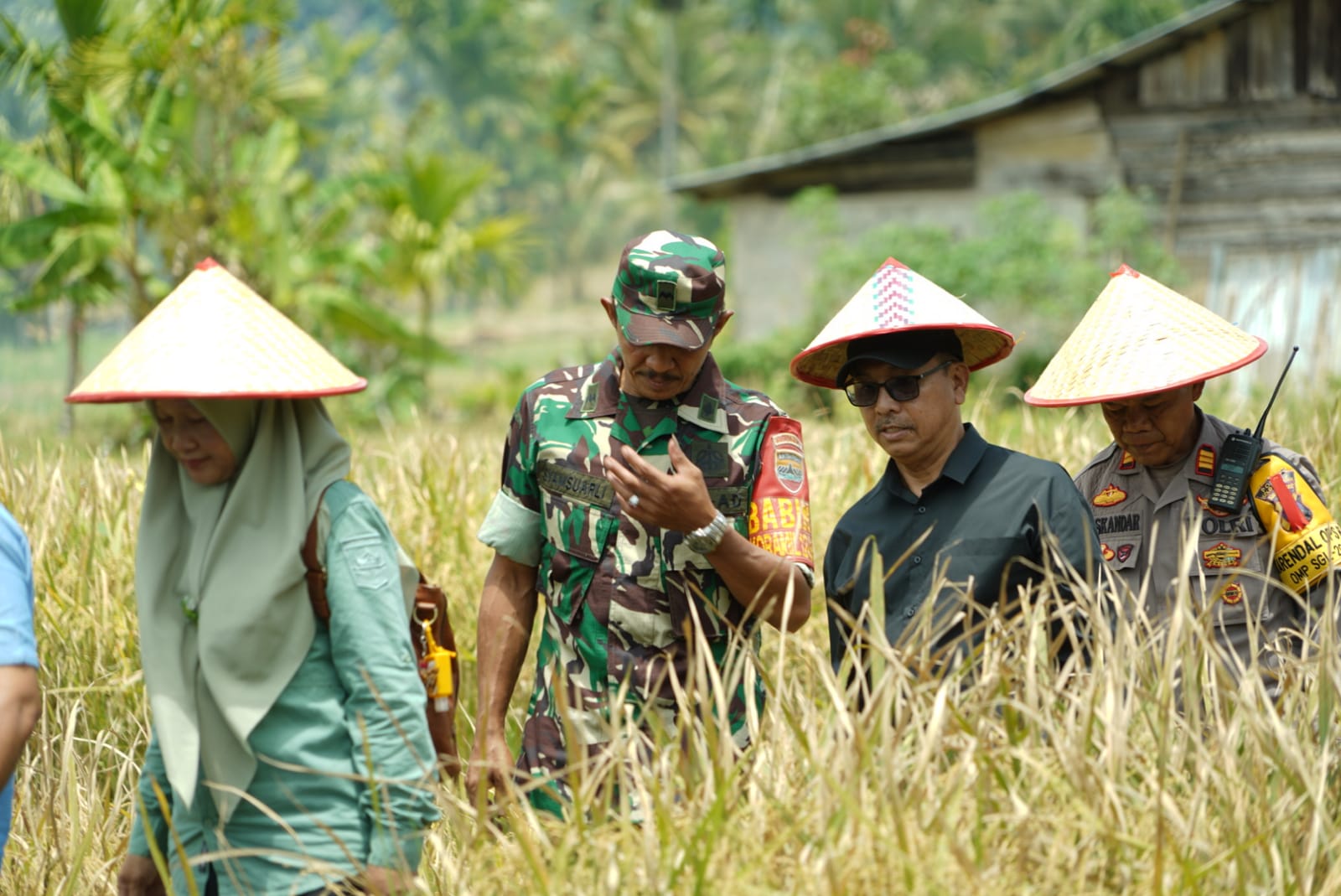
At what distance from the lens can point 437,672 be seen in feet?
8.61

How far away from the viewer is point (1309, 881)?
7.29 ft

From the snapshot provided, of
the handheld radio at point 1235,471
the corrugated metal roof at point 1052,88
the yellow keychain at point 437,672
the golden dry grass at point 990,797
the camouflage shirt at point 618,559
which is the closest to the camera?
the golden dry grass at point 990,797

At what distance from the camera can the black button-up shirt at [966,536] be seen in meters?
2.66

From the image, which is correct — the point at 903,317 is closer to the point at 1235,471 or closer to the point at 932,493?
the point at 932,493

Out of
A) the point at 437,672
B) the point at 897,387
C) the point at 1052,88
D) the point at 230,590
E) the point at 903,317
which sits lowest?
the point at 437,672

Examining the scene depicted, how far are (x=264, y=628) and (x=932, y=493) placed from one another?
4.16ft

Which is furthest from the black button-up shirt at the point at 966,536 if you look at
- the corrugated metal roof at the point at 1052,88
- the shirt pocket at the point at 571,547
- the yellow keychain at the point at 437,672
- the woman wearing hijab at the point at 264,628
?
the corrugated metal roof at the point at 1052,88

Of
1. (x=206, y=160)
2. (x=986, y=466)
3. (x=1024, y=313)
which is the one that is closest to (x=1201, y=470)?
(x=986, y=466)

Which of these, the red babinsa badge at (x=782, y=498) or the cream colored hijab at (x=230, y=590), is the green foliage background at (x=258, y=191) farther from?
the red babinsa badge at (x=782, y=498)

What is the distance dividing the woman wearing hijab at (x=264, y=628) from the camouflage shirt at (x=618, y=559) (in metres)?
0.42

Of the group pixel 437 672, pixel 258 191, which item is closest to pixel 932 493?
pixel 437 672

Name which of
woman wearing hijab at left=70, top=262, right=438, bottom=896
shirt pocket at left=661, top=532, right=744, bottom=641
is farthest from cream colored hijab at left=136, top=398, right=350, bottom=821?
shirt pocket at left=661, top=532, right=744, bottom=641

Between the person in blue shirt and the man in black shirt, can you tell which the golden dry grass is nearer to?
the man in black shirt

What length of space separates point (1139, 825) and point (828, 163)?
15.1 meters
